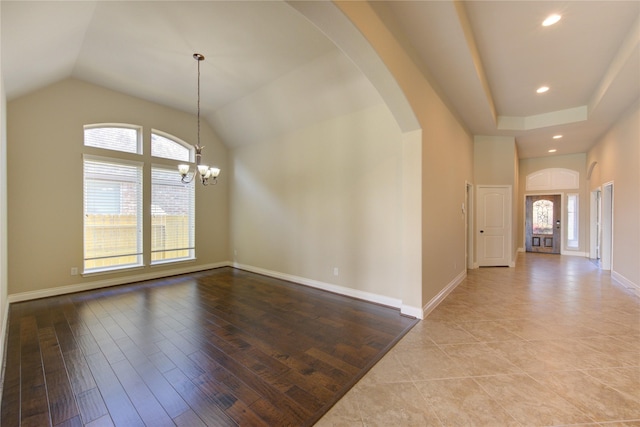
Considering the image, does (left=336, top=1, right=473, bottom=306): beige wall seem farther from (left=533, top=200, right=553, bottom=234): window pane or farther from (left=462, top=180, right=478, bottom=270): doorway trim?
(left=533, top=200, right=553, bottom=234): window pane

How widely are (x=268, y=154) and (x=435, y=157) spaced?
3430 mm

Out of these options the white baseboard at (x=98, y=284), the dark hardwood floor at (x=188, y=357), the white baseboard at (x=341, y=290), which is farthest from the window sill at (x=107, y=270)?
the white baseboard at (x=341, y=290)

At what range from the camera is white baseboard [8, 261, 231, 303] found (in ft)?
13.3

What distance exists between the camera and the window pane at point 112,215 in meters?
4.74

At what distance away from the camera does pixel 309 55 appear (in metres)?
3.68

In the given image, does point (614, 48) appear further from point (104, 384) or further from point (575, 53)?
point (104, 384)

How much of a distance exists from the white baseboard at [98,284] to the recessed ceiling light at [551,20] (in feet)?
23.0

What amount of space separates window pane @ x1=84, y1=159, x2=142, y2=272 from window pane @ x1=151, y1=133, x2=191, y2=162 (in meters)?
0.54

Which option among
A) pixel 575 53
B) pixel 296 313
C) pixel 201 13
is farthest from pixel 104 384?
pixel 575 53

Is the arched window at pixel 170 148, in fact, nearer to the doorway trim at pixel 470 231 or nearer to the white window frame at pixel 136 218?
the white window frame at pixel 136 218

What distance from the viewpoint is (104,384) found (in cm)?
210

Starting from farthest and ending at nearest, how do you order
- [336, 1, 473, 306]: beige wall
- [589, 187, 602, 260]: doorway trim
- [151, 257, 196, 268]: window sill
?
[589, 187, 602, 260]: doorway trim < [151, 257, 196, 268]: window sill < [336, 1, 473, 306]: beige wall

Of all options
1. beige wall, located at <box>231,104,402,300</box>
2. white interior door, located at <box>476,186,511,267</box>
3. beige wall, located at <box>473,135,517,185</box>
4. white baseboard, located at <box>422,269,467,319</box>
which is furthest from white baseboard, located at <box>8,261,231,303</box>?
beige wall, located at <box>473,135,517,185</box>

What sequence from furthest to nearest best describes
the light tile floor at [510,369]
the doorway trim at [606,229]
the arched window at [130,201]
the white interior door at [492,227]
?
the white interior door at [492,227], the doorway trim at [606,229], the arched window at [130,201], the light tile floor at [510,369]
